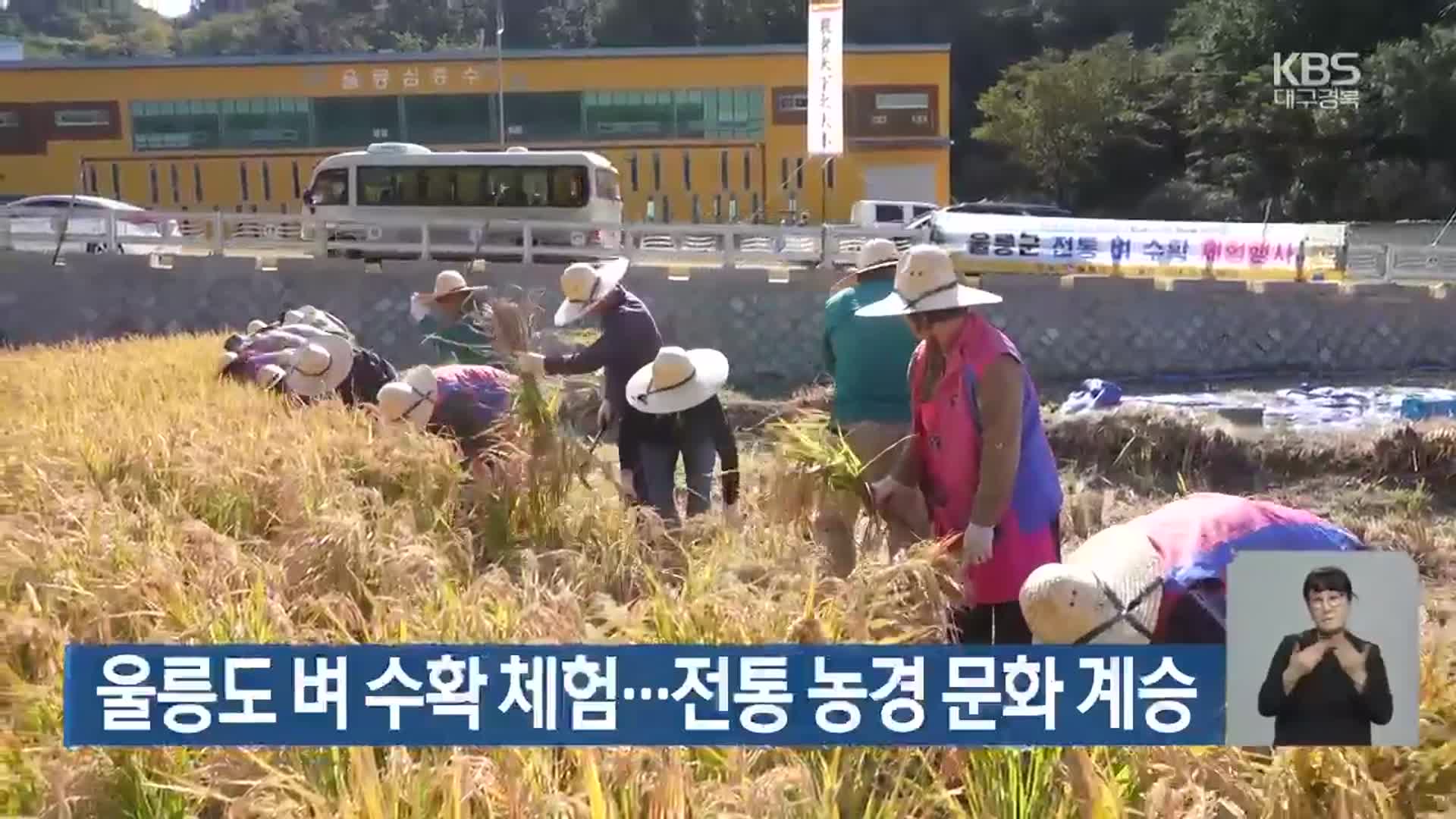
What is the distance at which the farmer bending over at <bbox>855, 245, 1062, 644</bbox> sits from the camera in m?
3.07

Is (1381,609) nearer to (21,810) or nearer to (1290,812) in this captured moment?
(1290,812)

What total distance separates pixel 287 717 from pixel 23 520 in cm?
169

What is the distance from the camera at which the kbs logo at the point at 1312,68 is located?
33.1m

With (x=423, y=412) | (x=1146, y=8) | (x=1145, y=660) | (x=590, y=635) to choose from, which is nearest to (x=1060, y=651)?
(x=1145, y=660)

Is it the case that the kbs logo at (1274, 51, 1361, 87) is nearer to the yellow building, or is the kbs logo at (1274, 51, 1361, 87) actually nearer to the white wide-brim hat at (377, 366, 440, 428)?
the yellow building

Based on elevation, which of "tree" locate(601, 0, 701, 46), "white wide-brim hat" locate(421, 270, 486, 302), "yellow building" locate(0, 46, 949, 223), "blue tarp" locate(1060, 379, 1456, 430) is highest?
"tree" locate(601, 0, 701, 46)

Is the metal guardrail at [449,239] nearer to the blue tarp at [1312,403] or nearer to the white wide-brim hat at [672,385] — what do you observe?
the blue tarp at [1312,403]

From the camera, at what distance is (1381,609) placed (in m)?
2.13

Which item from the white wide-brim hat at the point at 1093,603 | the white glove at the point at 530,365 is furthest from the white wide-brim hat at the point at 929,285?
the white glove at the point at 530,365

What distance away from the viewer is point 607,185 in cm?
2214

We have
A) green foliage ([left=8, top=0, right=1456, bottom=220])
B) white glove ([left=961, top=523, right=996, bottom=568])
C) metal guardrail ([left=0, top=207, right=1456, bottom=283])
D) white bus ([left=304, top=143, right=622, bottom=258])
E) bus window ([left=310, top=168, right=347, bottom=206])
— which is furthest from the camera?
green foliage ([left=8, top=0, right=1456, bottom=220])

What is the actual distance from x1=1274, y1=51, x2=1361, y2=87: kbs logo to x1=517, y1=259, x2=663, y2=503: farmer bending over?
32446 mm

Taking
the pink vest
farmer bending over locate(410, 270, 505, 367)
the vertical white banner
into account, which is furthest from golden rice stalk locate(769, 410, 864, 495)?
the vertical white banner

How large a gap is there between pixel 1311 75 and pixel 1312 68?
173 millimetres
